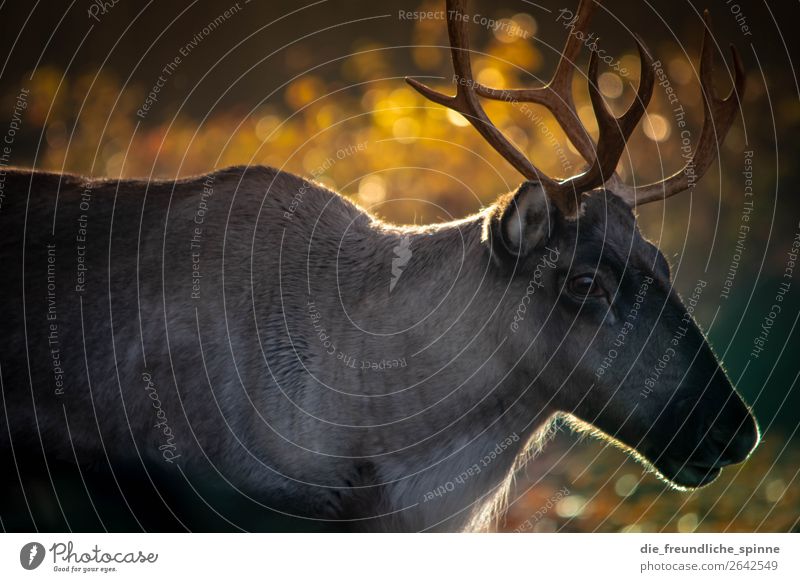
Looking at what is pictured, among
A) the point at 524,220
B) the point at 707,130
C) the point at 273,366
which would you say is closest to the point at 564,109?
the point at 707,130

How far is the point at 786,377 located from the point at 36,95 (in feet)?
20.1

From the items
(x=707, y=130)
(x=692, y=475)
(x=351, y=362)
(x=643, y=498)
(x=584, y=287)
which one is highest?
(x=707, y=130)

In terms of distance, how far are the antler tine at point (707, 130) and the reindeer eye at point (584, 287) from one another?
0.53 meters

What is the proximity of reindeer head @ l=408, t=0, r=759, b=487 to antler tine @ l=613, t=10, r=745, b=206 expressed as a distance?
305mm

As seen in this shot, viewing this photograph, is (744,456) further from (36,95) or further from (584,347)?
(36,95)

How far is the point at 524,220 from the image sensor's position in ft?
11.4

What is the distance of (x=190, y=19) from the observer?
→ 6.78 m

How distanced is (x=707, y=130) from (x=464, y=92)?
1.08 meters

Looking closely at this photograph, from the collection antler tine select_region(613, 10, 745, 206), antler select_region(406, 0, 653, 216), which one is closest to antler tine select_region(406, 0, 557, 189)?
antler select_region(406, 0, 653, 216)

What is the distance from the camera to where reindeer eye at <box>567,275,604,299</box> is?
11.7ft

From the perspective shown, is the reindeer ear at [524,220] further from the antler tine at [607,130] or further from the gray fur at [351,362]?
the antler tine at [607,130]

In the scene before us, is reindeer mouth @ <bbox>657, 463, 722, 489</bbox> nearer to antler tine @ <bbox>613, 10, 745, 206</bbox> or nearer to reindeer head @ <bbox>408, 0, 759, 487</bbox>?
reindeer head @ <bbox>408, 0, 759, 487</bbox>

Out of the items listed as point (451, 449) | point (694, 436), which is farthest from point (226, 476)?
point (694, 436)

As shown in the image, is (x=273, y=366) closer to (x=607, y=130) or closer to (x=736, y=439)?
(x=607, y=130)
